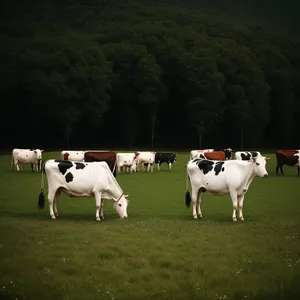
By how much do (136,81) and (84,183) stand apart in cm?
4779

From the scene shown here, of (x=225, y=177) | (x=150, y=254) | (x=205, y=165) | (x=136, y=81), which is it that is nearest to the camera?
(x=150, y=254)

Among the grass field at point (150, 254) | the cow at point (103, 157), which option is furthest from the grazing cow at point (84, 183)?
the cow at point (103, 157)

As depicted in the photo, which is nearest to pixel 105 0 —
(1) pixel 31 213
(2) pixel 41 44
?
(2) pixel 41 44

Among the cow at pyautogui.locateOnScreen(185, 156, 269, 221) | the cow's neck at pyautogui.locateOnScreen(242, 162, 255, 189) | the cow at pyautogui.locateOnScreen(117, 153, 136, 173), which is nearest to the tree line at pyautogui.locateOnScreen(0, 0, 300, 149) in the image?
the cow at pyautogui.locateOnScreen(117, 153, 136, 173)

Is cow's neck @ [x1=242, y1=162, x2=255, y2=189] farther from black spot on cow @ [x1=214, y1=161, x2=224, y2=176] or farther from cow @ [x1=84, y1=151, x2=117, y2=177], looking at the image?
cow @ [x1=84, y1=151, x2=117, y2=177]

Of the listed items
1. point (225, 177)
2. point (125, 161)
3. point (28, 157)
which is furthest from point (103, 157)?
point (225, 177)

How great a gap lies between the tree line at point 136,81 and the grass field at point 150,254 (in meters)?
39.1

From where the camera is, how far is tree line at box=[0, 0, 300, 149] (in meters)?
55.2

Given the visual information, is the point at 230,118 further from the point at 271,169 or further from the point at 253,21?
the point at 271,169

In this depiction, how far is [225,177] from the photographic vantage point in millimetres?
14641

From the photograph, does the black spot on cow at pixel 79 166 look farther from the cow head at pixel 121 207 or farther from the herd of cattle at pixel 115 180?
the cow head at pixel 121 207

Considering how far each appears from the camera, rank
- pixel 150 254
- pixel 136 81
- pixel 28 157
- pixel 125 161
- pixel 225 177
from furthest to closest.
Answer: pixel 136 81 < pixel 125 161 < pixel 28 157 < pixel 225 177 < pixel 150 254

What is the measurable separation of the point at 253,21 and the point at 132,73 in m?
27.3

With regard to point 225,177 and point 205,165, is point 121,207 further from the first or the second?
point 225,177
